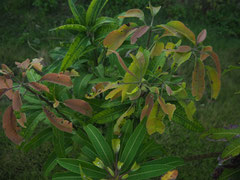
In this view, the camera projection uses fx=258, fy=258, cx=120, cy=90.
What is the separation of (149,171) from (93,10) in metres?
0.83

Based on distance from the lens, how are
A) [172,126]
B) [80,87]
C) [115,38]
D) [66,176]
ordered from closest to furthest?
[115,38] < [66,176] < [80,87] < [172,126]

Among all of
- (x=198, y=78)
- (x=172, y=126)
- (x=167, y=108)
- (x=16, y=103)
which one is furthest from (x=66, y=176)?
(x=172, y=126)

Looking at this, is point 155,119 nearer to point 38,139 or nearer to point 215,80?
point 215,80

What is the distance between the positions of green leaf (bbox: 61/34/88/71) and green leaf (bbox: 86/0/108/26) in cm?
9

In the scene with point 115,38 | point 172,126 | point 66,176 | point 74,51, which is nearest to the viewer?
point 115,38

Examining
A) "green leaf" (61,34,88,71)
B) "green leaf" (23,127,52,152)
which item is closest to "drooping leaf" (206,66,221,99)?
"green leaf" (61,34,88,71)

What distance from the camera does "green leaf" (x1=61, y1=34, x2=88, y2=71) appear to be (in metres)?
1.20

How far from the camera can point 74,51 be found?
1.25 meters

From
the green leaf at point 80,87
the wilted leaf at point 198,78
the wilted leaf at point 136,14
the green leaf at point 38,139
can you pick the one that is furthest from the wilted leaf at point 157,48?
the green leaf at point 38,139

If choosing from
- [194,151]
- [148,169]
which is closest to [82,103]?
[148,169]

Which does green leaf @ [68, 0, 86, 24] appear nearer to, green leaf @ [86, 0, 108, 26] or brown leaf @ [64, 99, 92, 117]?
green leaf @ [86, 0, 108, 26]

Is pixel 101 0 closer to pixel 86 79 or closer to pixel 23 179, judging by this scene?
pixel 86 79

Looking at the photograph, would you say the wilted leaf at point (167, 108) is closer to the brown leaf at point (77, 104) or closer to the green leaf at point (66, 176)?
the brown leaf at point (77, 104)

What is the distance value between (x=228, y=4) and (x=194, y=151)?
3678 millimetres
